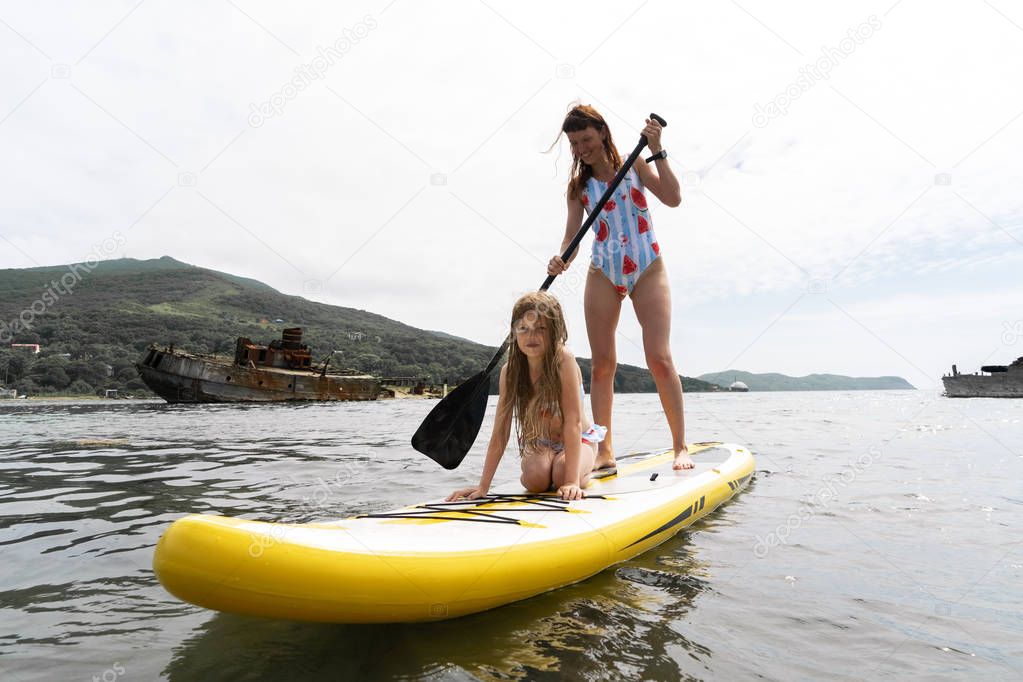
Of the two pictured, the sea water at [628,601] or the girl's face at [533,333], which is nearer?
the sea water at [628,601]

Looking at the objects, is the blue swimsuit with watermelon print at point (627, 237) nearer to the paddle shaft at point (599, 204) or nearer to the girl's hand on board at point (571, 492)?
the paddle shaft at point (599, 204)

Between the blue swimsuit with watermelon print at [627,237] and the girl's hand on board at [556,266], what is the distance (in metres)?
0.43

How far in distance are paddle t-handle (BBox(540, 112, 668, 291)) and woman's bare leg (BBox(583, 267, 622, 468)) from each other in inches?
12.3

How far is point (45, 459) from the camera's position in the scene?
7293 millimetres

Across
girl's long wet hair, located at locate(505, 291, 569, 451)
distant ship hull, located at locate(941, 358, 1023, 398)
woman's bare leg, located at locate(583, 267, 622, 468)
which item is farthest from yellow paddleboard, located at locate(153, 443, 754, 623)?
distant ship hull, located at locate(941, 358, 1023, 398)

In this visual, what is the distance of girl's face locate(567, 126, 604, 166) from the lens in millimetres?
4441

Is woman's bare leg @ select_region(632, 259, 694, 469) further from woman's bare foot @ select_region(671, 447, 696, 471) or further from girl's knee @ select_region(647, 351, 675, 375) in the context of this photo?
woman's bare foot @ select_region(671, 447, 696, 471)

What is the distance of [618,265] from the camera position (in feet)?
14.7

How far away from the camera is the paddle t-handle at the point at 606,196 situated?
4.27 metres

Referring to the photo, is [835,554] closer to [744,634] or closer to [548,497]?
[744,634]

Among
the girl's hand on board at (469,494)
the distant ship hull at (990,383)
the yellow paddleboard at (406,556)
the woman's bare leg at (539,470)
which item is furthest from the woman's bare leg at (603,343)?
the distant ship hull at (990,383)

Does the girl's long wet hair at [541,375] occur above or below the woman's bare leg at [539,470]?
above

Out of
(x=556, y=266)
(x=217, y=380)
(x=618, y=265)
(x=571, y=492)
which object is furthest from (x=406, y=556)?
(x=217, y=380)

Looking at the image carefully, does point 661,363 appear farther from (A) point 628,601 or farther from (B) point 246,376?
(B) point 246,376
